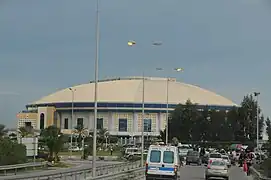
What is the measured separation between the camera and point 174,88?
191625 millimetres

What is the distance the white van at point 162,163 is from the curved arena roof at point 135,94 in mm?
139666

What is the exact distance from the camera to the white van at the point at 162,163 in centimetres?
2975

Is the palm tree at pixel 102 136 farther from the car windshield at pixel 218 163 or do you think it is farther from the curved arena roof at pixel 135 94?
the car windshield at pixel 218 163

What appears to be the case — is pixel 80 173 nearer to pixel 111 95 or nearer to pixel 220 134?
pixel 220 134

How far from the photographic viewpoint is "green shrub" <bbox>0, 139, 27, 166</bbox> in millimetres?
43281

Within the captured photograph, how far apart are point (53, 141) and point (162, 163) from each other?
27518mm

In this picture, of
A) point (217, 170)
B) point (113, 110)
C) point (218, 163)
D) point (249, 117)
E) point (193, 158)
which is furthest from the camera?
point (113, 110)

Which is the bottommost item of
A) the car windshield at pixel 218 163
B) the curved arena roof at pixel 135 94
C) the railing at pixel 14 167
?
the railing at pixel 14 167

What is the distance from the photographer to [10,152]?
44281mm

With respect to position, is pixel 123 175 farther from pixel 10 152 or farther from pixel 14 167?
pixel 10 152

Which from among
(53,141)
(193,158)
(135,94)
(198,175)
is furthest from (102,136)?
(198,175)

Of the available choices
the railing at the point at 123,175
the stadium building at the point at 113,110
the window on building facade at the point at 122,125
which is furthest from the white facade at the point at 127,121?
the railing at the point at 123,175

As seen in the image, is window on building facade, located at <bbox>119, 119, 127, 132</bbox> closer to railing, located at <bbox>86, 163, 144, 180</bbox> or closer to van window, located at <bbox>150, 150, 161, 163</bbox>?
railing, located at <bbox>86, 163, 144, 180</bbox>

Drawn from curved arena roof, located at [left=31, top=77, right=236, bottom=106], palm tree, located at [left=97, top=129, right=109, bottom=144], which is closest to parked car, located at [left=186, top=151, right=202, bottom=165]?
palm tree, located at [left=97, top=129, right=109, bottom=144]
